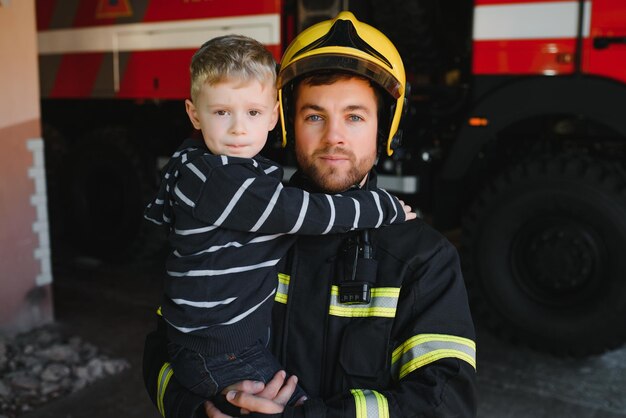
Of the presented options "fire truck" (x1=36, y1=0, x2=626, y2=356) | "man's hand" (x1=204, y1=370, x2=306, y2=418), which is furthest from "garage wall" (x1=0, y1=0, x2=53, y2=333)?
"man's hand" (x1=204, y1=370, x2=306, y2=418)

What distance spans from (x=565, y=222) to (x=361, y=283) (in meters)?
2.63

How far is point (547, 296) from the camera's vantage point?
3.95 meters

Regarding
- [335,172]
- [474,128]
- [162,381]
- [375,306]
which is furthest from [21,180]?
[375,306]

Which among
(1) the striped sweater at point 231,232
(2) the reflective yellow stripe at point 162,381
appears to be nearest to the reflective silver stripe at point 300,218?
(1) the striped sweater at point 231,232

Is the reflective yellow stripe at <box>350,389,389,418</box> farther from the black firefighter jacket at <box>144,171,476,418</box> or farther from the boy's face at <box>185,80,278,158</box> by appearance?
the boy's face at <box>185,80,278,158</box>

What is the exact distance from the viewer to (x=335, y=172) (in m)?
Answer: 1.80

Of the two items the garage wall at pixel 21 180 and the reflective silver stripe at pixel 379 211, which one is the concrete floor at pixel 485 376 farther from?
the reflective silver stripe at pixel 379 211

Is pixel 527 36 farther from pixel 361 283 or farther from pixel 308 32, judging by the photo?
pixel 361 283

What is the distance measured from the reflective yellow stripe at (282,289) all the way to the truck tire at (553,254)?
2.58m

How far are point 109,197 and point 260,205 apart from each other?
464cm

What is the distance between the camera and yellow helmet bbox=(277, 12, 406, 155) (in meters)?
1.78

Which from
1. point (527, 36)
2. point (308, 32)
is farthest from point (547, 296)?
point (308, 32)

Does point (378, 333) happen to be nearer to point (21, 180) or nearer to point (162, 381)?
point (162, 381)

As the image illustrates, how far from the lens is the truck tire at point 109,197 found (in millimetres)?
5699
